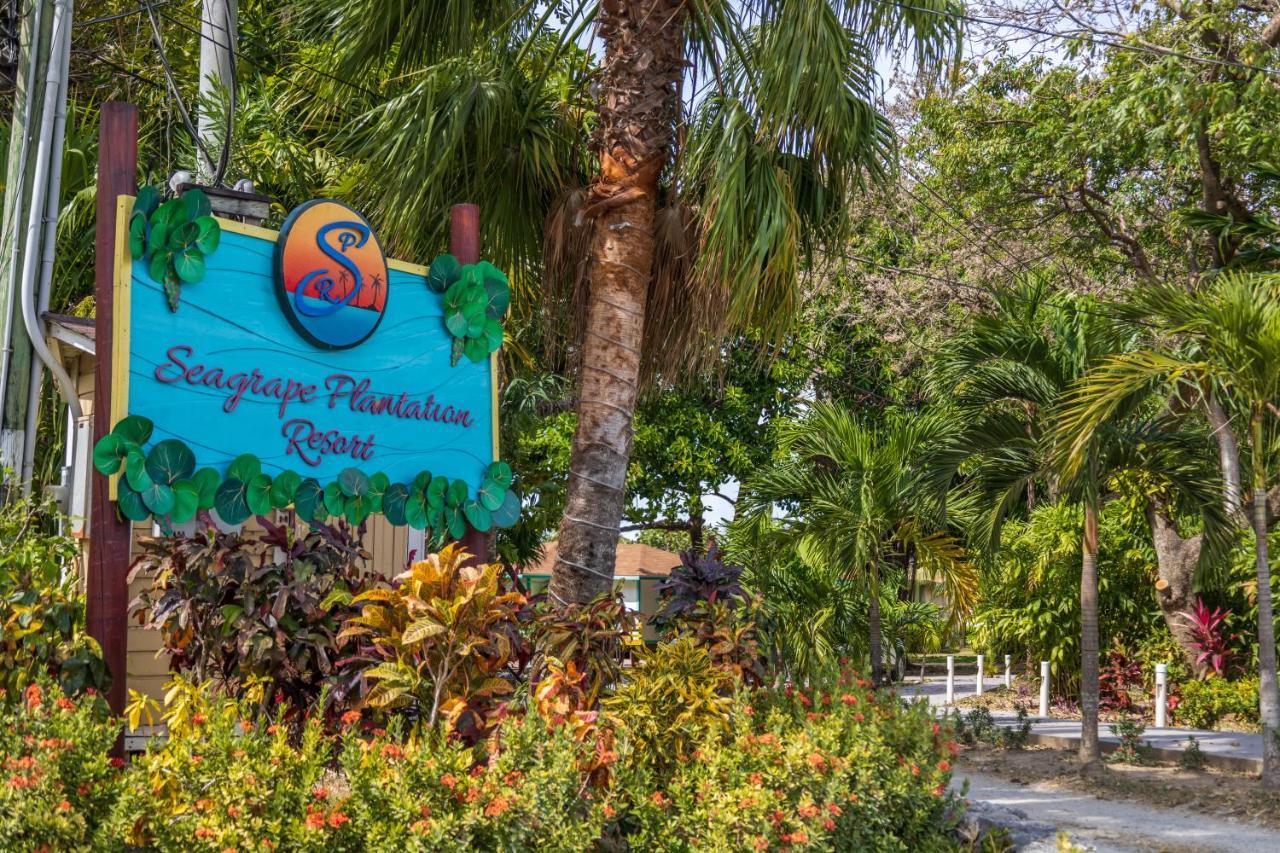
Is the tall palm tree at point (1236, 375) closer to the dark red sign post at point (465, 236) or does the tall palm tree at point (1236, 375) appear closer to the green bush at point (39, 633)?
the dark red sign post at point (465, 236)

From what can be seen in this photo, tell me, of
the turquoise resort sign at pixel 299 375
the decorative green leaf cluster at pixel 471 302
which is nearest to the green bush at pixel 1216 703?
the turquoise resort sign at pixel 299 375

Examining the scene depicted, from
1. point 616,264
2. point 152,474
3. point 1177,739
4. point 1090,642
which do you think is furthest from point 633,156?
point 1177,739

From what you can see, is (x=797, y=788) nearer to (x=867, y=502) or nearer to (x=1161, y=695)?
(x=867, y=502)

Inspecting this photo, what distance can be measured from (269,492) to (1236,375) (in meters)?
6.94

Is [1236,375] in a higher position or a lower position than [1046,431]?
higher

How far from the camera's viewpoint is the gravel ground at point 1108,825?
713cm

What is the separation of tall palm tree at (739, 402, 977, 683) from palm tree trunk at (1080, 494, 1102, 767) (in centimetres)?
135

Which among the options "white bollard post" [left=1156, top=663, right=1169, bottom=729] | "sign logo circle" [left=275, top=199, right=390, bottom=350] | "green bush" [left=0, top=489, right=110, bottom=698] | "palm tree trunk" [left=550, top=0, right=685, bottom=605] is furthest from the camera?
"white bollard post" [left=1156, top=663, right=1169, bottom=729]

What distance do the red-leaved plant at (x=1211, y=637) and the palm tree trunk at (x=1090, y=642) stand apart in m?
4.02

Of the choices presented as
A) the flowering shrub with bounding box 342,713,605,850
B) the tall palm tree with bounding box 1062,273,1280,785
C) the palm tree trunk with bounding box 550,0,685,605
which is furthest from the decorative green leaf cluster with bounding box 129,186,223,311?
the tall palm tree with bounding box 1062,273,1280,785

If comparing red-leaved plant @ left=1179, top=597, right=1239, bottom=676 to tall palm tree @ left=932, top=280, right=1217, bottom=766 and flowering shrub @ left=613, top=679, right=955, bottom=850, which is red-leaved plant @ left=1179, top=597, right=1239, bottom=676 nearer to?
tall palm tree @ left=932, top=280, right=1217, bottom=766

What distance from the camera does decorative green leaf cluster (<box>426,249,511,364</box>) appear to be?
710 cm

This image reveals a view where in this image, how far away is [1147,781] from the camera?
32.8 feet

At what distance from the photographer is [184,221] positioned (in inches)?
229
